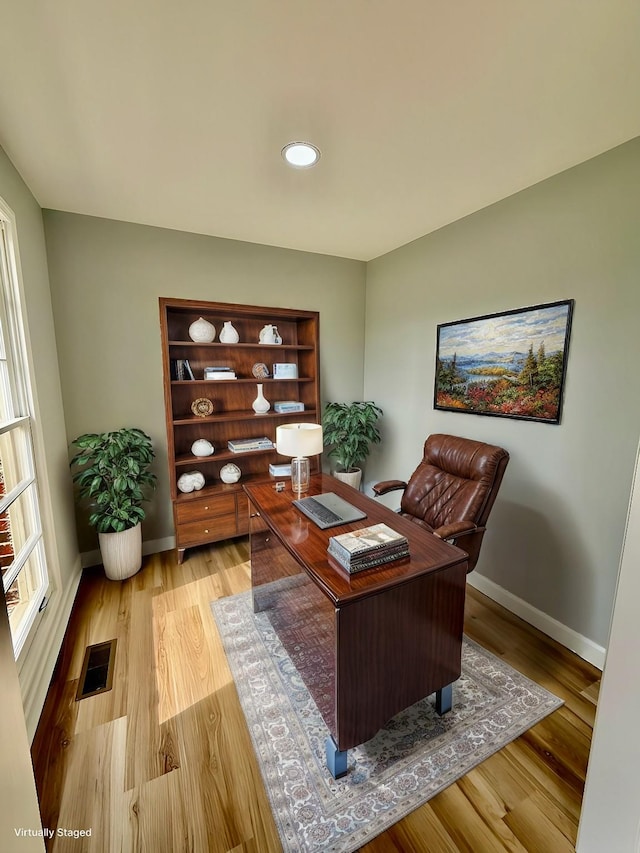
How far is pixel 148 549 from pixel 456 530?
246cm

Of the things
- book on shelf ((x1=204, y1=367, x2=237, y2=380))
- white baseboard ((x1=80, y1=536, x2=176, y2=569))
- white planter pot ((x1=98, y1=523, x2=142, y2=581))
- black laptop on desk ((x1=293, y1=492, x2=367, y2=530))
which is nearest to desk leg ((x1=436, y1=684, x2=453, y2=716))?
black laptop on desk ((x1=293, y1=492, x2=367, y2=530))

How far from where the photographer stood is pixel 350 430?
3250 mm

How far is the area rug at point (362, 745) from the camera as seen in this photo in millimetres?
1218

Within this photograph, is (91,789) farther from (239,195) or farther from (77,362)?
(239,195)

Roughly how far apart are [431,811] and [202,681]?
111 cm

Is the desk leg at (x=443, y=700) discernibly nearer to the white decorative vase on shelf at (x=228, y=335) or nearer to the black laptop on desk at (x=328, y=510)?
the black laptop on desk at (x=328, y=510)

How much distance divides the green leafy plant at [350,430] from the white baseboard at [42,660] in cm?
226

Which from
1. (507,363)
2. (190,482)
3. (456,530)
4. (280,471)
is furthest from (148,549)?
(507,363)

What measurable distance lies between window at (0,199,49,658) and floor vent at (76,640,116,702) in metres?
0.38

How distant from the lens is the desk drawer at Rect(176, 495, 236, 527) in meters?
2.74

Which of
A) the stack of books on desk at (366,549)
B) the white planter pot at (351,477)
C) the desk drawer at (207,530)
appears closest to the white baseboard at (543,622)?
the white planter pot at (351,477)

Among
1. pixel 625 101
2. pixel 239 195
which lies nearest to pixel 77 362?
pixel 239 195

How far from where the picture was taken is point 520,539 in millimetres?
2230

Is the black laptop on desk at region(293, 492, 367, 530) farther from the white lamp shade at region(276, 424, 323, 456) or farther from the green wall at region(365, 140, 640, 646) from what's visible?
the green wall at region(365, 140, 640, 646)
